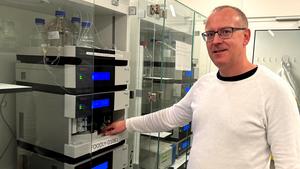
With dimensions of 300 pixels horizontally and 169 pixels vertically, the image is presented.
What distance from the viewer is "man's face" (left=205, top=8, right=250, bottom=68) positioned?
1086 mm

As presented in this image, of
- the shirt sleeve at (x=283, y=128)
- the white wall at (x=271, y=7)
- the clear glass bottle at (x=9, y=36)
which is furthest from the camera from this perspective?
the white wall at (x=271, y=7)

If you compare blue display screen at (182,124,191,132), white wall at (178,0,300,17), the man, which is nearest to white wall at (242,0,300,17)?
white wall at (178,0,300,17)

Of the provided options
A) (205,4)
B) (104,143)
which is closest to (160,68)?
(104,143)

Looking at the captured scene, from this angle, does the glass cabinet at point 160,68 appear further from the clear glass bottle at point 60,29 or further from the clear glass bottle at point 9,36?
the clear glass bottle at point 9,36

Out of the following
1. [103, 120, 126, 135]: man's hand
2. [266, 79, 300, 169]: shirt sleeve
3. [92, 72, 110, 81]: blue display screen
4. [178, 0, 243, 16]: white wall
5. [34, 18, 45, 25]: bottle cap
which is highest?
[178, 0, 243, 16]: white wall

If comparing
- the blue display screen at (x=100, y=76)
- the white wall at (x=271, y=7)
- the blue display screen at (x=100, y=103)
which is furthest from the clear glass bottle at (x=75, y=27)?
the white wall at (x=271, y=7)

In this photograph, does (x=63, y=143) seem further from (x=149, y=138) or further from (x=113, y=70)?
(x=149, y=138)

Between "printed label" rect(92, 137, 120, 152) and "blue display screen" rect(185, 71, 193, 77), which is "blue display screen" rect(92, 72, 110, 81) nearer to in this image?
"printed label" rect(92, 137, 120, 152)

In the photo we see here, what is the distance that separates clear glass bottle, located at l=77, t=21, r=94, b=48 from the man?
0.73 m

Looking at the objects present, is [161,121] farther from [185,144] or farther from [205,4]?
[205,4]

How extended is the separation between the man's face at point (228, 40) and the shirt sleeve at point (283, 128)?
21 cm

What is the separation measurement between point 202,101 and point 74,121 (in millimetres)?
621

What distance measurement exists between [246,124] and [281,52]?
2110mm

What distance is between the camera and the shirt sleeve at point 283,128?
99 cm
